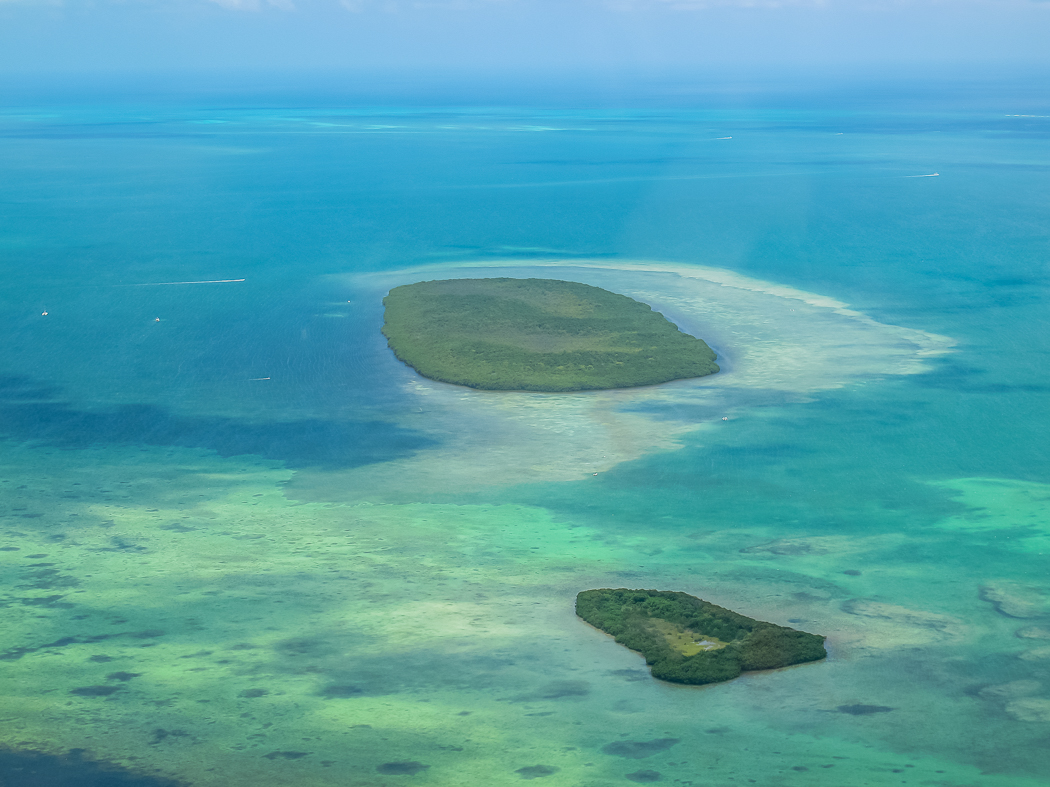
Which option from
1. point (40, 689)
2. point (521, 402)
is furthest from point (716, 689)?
point (521, 402)

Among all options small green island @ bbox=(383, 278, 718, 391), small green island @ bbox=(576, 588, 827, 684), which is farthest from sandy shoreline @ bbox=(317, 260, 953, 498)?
→ small green island @ bbox=(576, 588, 827, 684)

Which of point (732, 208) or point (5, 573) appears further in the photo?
point (732, 208)

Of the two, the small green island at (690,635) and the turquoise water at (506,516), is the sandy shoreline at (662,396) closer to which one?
the turquoise water at (506,516)

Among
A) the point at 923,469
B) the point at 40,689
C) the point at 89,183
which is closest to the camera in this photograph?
the point at 40,689

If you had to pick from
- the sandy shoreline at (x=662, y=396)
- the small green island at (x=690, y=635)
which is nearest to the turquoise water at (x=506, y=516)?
the sandy shoreline at (x=662, y=396)

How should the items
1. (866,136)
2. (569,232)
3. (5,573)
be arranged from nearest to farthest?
1. (5,573)
2. (569,232)
3. (866,136)

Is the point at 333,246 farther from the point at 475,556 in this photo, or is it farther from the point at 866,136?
the point at 866,136
